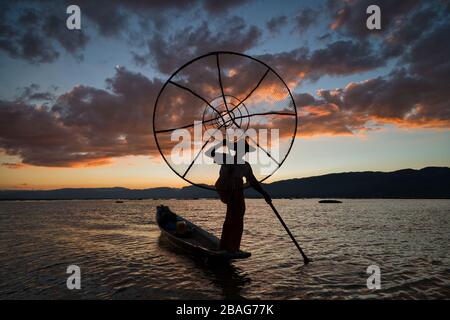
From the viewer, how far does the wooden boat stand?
9802 millimetres

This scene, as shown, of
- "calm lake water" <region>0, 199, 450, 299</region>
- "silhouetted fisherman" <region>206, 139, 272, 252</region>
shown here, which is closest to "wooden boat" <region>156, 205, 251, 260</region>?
"silhouetted fisherman" <region>206, 139, 272, 252</region>

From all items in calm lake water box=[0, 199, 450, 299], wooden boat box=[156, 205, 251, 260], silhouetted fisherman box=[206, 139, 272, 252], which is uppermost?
silhouetted fisherman box=[206, 139, 272, 252]

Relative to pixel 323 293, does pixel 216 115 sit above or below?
above

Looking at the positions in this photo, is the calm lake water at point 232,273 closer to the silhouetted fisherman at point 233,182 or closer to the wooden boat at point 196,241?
the wooden boat at point 196,241

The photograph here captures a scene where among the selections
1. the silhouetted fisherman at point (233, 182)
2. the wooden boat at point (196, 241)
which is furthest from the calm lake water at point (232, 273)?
the silhouetted fisherman at point (233, 182)

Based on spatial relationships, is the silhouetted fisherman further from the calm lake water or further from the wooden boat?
the calm lake water

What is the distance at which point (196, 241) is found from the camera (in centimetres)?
1434

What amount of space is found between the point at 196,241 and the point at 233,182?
6.41 meters

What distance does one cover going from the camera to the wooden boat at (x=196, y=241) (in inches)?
386

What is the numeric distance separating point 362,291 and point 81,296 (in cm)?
768

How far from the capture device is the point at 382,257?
45.6 feet

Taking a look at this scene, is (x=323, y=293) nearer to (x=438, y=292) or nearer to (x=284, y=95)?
(x=438, y=292)

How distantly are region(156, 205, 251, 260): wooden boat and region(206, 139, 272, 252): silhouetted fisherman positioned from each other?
0.92 feet
